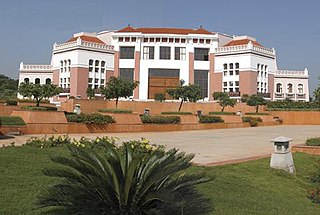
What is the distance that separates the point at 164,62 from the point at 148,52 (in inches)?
113

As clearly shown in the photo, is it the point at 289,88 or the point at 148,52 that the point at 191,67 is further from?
the point at 289,88

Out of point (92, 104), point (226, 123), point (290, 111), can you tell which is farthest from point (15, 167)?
point (290, 111)

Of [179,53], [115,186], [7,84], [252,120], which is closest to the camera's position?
[115,186]

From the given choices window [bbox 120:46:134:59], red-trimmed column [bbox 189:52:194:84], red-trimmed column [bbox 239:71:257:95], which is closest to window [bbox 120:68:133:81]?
window [bbox 120:46:134:59]

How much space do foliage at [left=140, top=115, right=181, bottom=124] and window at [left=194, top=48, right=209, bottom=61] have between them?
3472 centimetres

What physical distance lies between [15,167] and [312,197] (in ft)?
20.6

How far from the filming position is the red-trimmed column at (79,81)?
53.6 meters

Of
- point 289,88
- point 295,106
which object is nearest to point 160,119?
point 295,106

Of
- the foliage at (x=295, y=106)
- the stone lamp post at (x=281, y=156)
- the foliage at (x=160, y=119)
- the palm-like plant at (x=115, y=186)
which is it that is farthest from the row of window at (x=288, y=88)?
the palm-like plant at (x=115, y=186)

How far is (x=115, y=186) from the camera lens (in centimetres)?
435

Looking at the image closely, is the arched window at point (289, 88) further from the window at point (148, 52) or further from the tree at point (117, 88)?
the tree at point (117, 88)

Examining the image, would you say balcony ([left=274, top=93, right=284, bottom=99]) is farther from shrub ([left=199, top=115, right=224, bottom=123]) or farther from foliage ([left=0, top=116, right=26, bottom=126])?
foliage ([left=0, top=116, right=26, bottom=126])

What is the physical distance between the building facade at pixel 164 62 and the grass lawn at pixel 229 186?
45.5 metres

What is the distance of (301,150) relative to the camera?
1391cm
